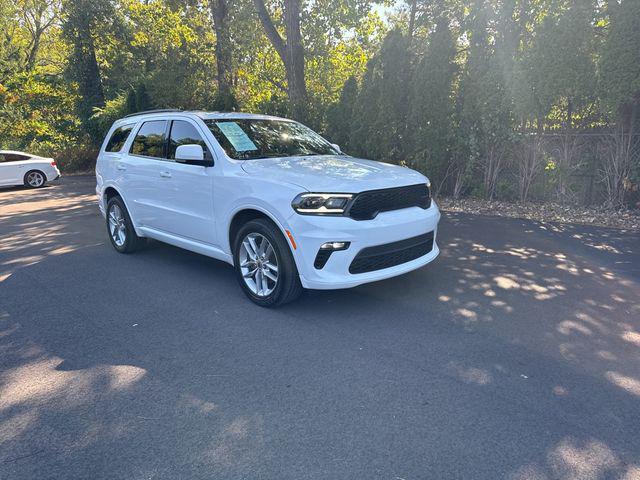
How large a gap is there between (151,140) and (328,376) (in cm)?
417

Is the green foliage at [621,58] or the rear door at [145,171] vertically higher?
the green foliage at [621,58]

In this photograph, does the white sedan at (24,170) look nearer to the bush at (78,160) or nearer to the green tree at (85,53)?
the green tree at (85,53)

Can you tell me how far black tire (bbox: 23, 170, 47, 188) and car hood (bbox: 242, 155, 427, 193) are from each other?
14.0m

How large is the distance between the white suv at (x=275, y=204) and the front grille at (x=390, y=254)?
0.04ft

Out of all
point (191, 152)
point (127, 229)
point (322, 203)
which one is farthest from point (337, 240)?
point (127, 229)

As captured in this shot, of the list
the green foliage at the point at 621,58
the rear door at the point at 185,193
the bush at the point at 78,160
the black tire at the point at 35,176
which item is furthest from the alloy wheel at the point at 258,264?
the bush at the point at 78,160

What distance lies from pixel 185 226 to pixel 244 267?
1.13 m

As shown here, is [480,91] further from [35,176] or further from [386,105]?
[35,176]

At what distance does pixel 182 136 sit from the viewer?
5.55 metres

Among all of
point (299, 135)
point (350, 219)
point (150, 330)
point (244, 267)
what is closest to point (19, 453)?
point (150, 330)

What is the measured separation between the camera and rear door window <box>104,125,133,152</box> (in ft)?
22.0

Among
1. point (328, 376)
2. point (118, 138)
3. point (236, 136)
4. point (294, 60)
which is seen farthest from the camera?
point (294, 60)

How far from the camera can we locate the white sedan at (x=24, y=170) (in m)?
15.2

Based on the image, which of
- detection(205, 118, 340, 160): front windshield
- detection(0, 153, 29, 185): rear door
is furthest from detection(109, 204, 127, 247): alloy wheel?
detection(0, 153, 29, 185): rear door
